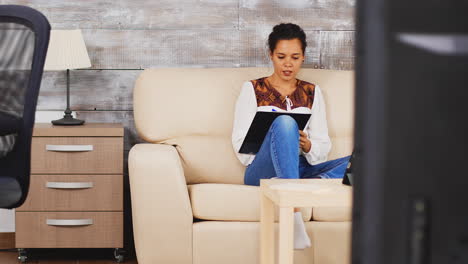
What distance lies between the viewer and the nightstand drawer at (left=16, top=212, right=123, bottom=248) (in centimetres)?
304

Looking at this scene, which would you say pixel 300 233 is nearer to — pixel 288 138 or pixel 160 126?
pixel 288 138

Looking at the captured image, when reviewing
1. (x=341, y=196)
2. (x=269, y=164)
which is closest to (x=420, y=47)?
(x=341, y=196)

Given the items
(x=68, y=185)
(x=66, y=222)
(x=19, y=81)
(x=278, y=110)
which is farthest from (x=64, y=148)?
(x=19, y=81)

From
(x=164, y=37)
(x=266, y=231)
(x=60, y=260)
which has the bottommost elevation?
(x=60, y=260)

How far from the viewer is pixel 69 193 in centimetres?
304

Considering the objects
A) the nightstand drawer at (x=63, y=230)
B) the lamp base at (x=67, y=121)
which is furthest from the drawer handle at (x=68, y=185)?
the lamp base at (x=67, y=121)

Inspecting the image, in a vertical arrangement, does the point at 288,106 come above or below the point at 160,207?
above

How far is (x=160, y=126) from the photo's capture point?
3105 millimetres

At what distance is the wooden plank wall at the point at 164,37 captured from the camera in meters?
3.48

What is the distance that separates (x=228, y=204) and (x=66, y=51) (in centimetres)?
108

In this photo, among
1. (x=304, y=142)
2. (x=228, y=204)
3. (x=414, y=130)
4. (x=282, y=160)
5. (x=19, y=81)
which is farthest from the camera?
(x=304, y=142)

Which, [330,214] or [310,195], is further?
[330,214]

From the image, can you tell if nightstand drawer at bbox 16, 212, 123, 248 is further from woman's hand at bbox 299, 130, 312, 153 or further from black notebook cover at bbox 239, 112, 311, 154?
woman's hand at bbox 299, 130, 312, 153

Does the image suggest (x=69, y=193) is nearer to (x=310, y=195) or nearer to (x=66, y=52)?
(x=66, y=52)
